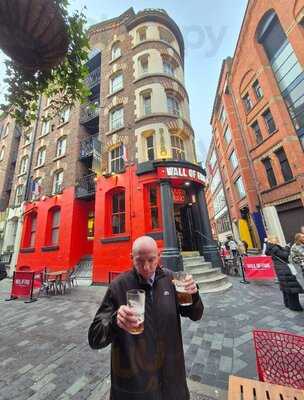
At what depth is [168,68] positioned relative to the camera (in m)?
12.9

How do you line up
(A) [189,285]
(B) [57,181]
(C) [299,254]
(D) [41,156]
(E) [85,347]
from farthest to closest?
1. (D) [41,156]
2. (B) [57,181]
3. (C) [299,254]
4. (E) [85,347]
5. (A) [189,285]

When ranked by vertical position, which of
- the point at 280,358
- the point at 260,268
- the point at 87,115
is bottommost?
the point at 280,358

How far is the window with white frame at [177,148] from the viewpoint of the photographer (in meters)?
10.9

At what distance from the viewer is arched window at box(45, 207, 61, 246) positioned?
12.5 metres

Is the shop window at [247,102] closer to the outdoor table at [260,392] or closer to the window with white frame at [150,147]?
the window with white frame at [150,147]

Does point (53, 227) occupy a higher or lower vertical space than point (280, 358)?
higher

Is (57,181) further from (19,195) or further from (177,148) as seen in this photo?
(177,148)

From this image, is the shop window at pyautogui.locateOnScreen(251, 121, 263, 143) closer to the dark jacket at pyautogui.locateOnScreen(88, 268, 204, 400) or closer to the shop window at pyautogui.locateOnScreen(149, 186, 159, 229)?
the shop window at pyautogui.locateOnScreen(149, 186, 159, 229)

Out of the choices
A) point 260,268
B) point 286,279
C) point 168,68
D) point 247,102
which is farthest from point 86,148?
point 247,102

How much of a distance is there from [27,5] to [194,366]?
493 cm

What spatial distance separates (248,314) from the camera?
457 cm

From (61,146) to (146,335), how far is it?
1581 cm

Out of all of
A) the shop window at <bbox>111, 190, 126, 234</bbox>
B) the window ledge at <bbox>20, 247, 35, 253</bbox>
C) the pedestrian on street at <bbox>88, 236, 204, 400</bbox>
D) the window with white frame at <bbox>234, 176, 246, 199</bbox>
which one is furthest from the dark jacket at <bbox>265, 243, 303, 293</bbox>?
the window with white frame at <bbox>234, 176, 246, 199</bbox>

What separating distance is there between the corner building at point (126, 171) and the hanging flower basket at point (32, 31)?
23.6 feet
